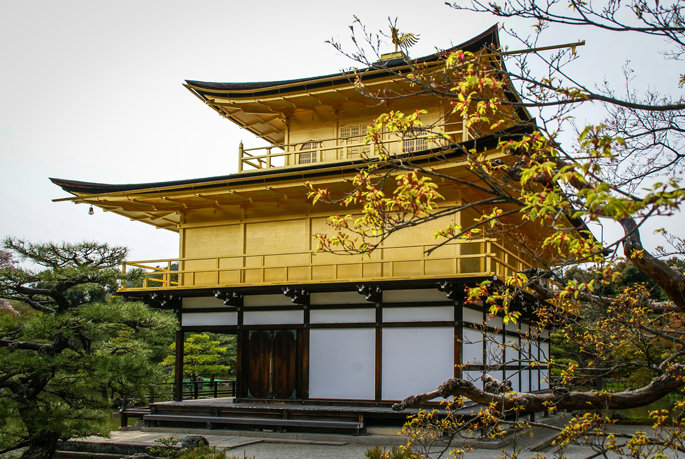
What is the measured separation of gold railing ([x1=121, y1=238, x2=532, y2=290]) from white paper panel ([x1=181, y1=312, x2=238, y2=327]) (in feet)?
2.94

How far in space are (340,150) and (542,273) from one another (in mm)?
12552

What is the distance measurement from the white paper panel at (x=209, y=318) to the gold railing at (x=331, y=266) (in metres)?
0.90

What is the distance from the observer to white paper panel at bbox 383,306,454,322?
13734mm

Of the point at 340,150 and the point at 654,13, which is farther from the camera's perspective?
the point at 340,150

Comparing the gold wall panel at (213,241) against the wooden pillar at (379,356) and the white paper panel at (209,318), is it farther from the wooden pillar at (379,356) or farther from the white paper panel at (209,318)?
the wooden pillar at (379,356)

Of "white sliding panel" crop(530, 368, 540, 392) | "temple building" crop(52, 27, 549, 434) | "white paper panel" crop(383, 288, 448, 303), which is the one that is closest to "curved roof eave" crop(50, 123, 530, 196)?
"temple building" crop(52, 27, 549, 434)

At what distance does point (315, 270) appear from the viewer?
15812 millimetres

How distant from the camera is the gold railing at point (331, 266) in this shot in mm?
14328

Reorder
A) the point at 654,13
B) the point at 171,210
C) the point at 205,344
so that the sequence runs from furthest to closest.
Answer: the point at 205,344 → the point at 171,210 → the point at 654,13

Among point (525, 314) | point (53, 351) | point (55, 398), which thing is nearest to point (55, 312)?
point (53, 351)

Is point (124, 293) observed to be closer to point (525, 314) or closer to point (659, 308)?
point (525, 314)

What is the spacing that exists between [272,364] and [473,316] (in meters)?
5.42

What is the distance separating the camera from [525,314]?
717 inches

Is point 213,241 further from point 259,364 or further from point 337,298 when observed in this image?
point 337,298
